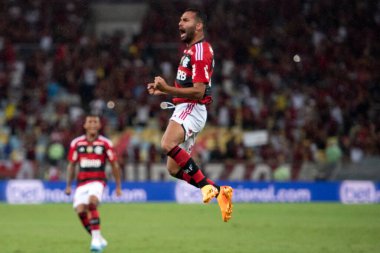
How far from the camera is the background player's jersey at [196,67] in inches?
358

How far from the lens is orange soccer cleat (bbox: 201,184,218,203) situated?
29.5 ft

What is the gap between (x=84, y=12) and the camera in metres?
31.2

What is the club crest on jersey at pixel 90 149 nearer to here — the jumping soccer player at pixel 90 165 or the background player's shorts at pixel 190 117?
the jumping soccer player at pixel 90 165

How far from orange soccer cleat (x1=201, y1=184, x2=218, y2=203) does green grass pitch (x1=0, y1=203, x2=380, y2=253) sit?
128 inches

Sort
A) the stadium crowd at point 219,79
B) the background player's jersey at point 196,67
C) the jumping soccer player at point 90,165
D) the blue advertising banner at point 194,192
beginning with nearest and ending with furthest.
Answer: the background player's jersey at point 196,67 → the jumping soccer player at point 90,165 → the blue advertising banner at point 194,192 → the stadium crowd at point 219,79

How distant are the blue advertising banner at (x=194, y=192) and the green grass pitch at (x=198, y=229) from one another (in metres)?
0.95

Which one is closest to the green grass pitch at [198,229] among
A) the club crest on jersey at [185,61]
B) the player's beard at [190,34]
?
the club crest on jersey at [185,61]

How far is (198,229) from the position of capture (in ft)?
53.7

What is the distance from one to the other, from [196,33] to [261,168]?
14.8 meters

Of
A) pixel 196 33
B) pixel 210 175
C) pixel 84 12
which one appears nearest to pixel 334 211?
pixel 210 175

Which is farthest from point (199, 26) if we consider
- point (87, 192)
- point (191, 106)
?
point (87, 192)

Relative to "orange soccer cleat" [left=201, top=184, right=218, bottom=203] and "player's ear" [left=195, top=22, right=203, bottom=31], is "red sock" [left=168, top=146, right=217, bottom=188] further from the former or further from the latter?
"player's ear" [left=195, top=22, right=203, bottom=31]

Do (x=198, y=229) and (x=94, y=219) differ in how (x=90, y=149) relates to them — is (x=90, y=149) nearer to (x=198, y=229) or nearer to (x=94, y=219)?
(x=94, y=219)

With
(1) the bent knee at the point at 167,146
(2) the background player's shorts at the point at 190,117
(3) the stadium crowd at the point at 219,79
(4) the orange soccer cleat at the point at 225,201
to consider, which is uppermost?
(3) the stadium crowd at the point at 219,79
